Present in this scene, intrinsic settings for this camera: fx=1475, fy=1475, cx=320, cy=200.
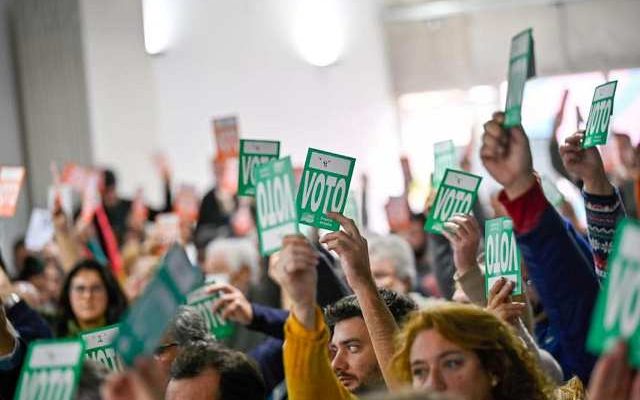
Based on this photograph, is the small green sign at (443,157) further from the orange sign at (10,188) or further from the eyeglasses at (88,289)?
the orange sign at (10,188)

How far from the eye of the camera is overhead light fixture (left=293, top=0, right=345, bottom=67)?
39.9ft

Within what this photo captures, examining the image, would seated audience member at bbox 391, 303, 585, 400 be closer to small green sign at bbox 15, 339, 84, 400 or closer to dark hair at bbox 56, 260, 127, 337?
small green sign at bbox 15, 339, 84, 400

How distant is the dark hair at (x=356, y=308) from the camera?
3.44m

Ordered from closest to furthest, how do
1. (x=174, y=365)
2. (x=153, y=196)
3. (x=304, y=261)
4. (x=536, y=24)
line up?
(x=304, y=261) → (x=174, y=365) → (x=153, y=196) → (x=536, y=24)

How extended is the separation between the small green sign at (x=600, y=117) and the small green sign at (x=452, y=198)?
0.45 meters

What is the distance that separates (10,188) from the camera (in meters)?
5.61

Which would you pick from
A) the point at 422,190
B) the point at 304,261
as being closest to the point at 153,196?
the point at 422,190

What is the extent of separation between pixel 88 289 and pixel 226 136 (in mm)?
921

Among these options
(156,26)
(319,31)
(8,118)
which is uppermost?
(156,26)

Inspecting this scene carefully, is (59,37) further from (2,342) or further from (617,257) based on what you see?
(617,257)

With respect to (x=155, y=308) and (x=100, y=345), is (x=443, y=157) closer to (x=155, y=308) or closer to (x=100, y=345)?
(x=100, y=345)

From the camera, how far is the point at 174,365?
3350 millimetres

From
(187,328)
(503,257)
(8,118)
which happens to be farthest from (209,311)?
(8,118)

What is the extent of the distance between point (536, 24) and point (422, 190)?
307 cm
